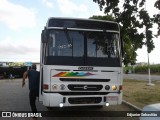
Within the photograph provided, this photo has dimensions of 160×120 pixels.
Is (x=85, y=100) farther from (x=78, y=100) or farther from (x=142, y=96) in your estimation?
(x=142, y=96)

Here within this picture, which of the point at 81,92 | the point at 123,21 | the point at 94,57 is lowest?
the point at 81,92

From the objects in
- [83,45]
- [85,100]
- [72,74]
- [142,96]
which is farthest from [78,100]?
[142,96]

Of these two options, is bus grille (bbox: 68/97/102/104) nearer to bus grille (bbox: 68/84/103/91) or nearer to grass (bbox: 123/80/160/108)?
bus grille (bbox: 68/84/103/91)

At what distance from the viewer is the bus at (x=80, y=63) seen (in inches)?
441

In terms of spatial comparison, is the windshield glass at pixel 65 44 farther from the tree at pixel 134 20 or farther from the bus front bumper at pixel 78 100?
the tree at pixel 134 20

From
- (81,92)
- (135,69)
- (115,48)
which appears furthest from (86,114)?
(135,69)

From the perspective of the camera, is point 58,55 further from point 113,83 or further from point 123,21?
point 123,21

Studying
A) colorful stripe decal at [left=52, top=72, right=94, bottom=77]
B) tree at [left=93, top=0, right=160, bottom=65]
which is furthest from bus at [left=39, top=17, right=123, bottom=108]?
tree at [left=93, top=0, right=160, bottom=65]

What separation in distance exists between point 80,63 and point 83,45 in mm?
625

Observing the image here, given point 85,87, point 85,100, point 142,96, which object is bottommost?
point 142,96

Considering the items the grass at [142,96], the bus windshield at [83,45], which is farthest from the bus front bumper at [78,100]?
the grass at [142,96]

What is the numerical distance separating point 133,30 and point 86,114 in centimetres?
512

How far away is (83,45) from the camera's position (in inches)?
456

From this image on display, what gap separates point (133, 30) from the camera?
16109mm
